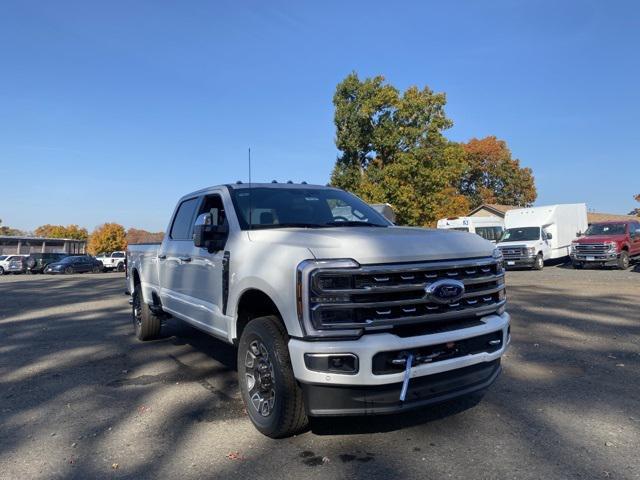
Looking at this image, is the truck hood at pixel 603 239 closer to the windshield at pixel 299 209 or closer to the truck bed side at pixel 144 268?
the windshield at pixel 299 209

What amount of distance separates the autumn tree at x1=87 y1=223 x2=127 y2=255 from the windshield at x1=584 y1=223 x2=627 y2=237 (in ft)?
281

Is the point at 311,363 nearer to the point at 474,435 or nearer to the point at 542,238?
the point at 474,435

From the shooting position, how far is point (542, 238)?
23109mm

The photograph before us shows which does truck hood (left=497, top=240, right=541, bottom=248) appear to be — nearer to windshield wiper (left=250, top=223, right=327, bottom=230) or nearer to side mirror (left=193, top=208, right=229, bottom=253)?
windshield wiper (left=250, top=223, right=327, bottom=230)

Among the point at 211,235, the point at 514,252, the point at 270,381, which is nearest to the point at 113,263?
the point at 514,252

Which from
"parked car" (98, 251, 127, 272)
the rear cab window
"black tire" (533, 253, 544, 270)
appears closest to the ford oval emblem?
the rear cab window

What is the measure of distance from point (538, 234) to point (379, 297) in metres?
21.9

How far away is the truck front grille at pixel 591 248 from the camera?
20750 millimetres

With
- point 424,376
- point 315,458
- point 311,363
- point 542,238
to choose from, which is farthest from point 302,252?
point 542,238

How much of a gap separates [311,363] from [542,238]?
72.3 feet

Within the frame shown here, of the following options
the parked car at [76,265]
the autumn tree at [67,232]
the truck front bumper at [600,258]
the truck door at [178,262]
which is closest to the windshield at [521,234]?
the truck front bumper at [600,258]

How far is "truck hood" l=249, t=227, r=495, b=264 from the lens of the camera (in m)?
3.50

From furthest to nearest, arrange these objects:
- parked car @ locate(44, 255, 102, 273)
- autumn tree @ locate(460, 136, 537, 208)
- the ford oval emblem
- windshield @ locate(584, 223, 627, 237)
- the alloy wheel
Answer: autumn tree @ locate(460, 136, 537, 208), parked car @ locate(44, 255, 102, 273), windshield @ locate(584, 223, 627, 237), the alloy wheel, the ford oval emblem

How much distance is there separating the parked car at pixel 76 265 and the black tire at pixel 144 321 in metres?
37.3
